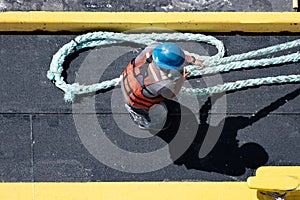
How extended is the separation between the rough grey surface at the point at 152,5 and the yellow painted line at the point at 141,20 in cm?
18

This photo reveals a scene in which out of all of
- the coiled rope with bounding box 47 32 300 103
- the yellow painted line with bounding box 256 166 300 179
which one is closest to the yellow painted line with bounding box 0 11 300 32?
the coiled rope with bounding box 47 32 300 103

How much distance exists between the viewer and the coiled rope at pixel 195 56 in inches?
104

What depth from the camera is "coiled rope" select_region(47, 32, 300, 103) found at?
2.65 meters

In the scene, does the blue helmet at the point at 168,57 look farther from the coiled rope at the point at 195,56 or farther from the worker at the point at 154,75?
the coiled rope at the point at 195,56

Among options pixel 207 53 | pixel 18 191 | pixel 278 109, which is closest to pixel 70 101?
pixel 18 191

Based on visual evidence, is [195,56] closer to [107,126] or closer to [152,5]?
[152,5]

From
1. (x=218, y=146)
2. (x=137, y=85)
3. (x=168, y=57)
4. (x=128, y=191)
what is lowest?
(x=128, y=191)

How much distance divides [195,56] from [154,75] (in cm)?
44

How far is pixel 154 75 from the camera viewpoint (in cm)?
228

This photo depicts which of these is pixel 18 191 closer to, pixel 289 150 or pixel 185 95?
pixel 185 95

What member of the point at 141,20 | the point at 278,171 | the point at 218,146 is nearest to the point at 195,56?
the point at 141,20

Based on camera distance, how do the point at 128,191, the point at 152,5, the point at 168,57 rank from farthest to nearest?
the point at 152,5
the point at 128,191
the point at 168,57

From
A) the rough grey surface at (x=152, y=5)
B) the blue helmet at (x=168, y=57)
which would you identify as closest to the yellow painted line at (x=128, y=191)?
the blue helmet at (x=168, y=57)

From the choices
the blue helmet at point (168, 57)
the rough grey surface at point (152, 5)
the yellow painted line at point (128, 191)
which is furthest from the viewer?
the rough grey surface at point (152, 5)
